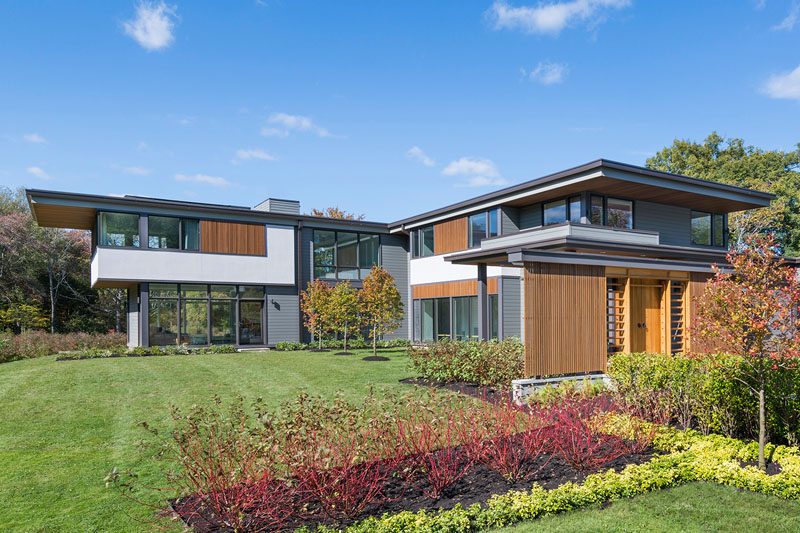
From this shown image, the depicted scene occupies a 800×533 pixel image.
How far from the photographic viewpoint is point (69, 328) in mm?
31109

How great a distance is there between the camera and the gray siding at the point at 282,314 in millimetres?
23109

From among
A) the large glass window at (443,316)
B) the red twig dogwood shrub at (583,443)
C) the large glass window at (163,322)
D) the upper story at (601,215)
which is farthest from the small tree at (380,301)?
the red twig dogwood shrub at (583,443)

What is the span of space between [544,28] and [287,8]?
8056 millimetres

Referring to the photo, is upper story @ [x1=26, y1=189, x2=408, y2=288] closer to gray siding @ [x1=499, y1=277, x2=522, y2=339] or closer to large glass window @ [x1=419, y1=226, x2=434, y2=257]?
large glass window @ [x1=419, y1=226, x2=434, y2=257]

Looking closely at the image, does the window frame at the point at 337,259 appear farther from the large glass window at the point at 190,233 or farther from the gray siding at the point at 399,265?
the large glass window at the point at 190,233

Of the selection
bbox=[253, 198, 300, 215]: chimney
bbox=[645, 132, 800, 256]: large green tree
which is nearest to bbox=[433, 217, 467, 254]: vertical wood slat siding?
bbox=[253, 198, 300, 215]: chimney

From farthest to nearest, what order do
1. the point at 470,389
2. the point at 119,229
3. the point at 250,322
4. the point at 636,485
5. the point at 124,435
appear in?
the point at 250,322, the point at 119,229, the point at 470,389, the point at 124,435, the point at 636,485

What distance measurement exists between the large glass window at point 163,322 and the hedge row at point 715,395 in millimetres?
18139

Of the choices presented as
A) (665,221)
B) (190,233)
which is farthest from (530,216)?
(190,233)

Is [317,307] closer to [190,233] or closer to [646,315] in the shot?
[190,233]

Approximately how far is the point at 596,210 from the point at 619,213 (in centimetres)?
133

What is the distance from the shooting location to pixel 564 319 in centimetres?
1057

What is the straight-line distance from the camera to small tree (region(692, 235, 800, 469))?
20.4ft

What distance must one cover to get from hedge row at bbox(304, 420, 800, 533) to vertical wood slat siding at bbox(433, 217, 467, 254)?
1624 centimetres
